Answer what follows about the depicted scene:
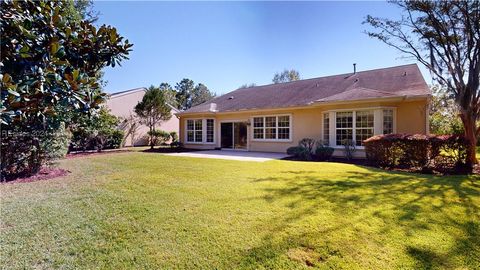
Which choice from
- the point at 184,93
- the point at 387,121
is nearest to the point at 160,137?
the point at 387,121

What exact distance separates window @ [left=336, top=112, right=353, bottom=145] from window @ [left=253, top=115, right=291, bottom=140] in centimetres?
349

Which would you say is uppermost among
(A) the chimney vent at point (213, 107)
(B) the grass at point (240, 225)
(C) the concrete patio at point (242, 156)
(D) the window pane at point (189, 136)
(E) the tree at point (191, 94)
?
(E) the tree at point (191, 94)

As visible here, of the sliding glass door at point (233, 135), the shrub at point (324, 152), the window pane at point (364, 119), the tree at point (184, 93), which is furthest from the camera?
the tree at point (184, 93)

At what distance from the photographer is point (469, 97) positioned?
1010 centimetres

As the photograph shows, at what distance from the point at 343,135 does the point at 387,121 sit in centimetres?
228

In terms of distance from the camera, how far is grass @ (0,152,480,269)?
10.6 ft

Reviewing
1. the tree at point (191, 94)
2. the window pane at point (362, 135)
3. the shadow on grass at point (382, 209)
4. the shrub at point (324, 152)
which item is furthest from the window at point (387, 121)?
the tree at point (191, 94)

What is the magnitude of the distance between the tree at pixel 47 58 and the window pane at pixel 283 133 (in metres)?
12.2

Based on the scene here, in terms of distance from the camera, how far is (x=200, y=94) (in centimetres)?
6275

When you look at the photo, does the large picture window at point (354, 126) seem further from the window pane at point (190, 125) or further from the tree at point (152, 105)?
the tree at point (152, 105)

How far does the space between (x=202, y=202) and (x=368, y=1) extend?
515 inches

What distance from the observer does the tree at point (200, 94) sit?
61.5m

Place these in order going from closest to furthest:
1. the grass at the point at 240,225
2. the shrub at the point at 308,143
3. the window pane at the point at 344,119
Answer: the grass at the point at 240,225, the window pane at the point at 344,119, the shrub at the point at 308,143

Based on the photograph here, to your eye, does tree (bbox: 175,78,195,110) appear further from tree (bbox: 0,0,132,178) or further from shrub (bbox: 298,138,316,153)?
tree (bbox: 0,0,132,178)
